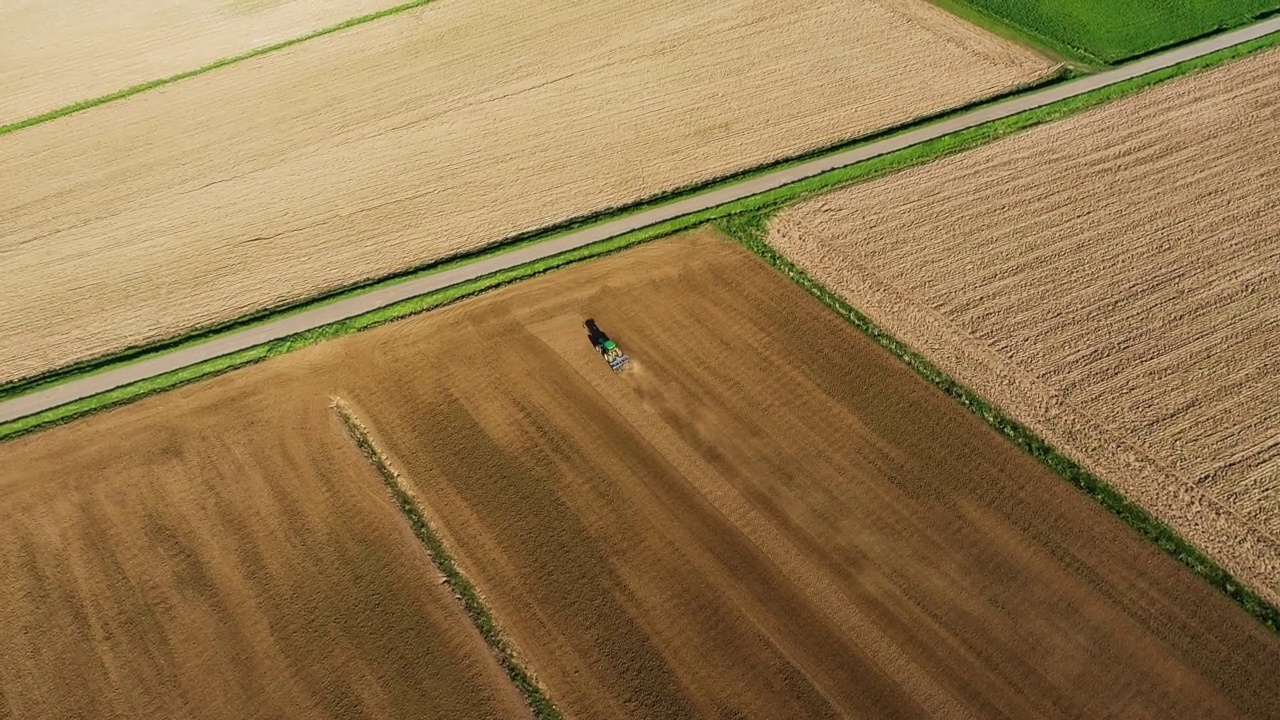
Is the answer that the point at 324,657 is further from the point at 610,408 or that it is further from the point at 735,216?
the point at 735,216

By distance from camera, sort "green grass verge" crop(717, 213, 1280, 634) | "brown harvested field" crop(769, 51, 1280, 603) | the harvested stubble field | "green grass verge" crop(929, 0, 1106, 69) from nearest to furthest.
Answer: "green grass verge" crop(717, 213, 1280, 634) < "brown harvested field" crop(769, 51, 1280, 603) < the harvested stubble field < "green grass verge" crop(929, 0, 1106, 69)

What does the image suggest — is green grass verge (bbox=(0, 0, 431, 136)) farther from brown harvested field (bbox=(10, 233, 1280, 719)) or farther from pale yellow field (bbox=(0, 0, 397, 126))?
brown harvested field (bbox=(10, 233, 1280, 719))

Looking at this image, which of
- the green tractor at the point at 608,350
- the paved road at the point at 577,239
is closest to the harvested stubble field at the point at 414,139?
the paved road at the point at 577,239

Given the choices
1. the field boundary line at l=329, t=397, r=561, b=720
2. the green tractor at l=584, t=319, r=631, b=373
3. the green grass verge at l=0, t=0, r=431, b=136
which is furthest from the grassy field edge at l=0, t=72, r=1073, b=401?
the green grass verge at l=0, t=0, r=431, b=136

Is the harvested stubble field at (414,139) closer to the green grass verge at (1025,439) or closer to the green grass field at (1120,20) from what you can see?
the green grass field at (1120,20)

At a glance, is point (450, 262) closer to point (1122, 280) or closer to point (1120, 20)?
point (1122, 280)
